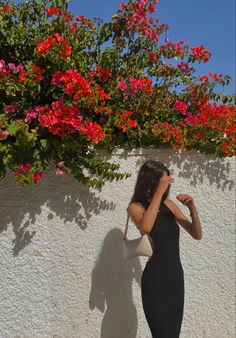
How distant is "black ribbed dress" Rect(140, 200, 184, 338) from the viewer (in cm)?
330

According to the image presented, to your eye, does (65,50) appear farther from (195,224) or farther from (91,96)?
(195,224)

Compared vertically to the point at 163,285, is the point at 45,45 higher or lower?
higher

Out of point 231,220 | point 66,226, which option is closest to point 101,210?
point 66,226

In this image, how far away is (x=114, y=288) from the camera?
409cm

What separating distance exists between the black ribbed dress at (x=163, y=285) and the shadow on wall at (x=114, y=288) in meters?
0.69

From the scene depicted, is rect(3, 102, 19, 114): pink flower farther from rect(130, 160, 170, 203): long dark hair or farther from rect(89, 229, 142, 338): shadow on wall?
rect(89, 229, 142, 338): shadow on wall

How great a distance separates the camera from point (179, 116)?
4816mm

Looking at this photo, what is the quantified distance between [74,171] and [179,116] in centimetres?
158

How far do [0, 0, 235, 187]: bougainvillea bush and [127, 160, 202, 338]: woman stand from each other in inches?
20.0

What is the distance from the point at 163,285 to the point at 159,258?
0.18 metres

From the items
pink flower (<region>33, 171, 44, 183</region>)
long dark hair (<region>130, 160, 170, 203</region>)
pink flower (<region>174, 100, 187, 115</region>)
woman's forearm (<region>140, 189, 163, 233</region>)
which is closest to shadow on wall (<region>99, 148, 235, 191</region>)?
pink flower (<region>174, 100, 187, 115</region>)

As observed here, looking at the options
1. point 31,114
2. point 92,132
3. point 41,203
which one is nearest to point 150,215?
point 92,132

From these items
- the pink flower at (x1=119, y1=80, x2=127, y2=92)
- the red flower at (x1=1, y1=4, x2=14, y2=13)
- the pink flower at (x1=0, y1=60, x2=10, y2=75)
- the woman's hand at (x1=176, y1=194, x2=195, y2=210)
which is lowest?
the woman's hand at (x1=176, y1=194, x2=195, y2=210)

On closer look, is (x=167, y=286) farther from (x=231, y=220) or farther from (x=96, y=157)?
(x=231, y=220)
